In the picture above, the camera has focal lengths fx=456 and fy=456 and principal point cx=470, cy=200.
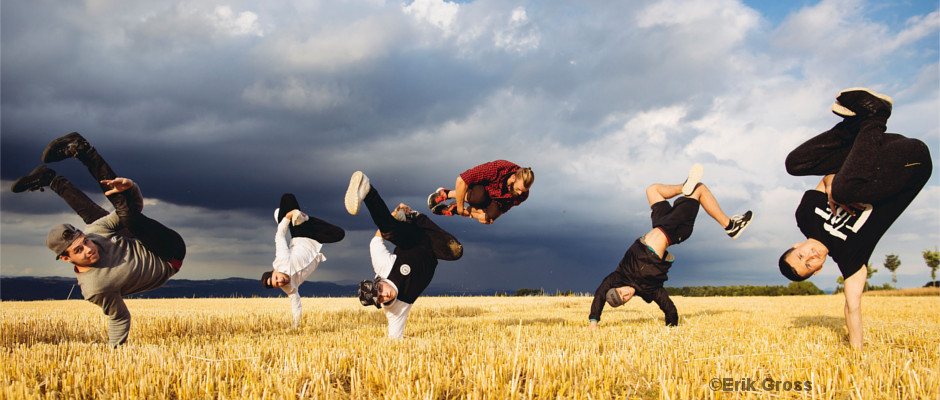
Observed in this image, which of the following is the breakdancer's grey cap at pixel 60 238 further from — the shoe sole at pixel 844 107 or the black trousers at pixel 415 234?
the shoe sole at pixel 844 107

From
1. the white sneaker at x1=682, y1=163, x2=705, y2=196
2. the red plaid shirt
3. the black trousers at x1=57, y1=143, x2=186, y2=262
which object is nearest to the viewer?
the black trousers at x1=57, y1=143, x2=186, y2=262

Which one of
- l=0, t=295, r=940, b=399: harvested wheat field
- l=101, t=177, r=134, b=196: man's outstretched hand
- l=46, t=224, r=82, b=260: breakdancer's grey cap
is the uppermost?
l=101, t=177, r=134, b=196: man's outstretched hand

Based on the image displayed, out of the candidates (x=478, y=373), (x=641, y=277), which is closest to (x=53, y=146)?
(x=478, y=373)

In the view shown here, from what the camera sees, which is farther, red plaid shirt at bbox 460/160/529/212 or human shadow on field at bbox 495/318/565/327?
human shadow on field at bbox 495/318/565/327

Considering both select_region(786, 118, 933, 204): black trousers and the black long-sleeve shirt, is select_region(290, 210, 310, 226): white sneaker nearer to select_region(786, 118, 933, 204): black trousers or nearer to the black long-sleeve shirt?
the black long-sleeve shirt

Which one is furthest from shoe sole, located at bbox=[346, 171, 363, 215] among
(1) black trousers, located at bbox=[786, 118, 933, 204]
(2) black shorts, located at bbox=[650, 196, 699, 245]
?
(1) black trousers, located at bbox=[786, 118, 933, 204]

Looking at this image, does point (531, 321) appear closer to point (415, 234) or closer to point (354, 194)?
point (415, 234)

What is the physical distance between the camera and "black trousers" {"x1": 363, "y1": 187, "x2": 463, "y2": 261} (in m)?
5.99

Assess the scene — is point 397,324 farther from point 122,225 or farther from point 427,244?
point 122,225

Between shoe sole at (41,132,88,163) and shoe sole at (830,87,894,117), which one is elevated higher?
shoe sole at (830,87,894,117)

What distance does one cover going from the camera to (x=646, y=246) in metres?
7.67

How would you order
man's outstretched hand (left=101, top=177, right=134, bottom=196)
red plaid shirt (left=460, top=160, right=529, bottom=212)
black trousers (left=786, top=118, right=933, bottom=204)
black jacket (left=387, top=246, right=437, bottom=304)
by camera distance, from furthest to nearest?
red plaid shirt (left=460, top=160, right=529, bottom=212) < black jacket (left=387, top=246, right=437, bottom=304) < man's outstretched hand (left=101, top=177, right=134, bottom=196) < black trousers (left=786, top=118, right=933, bottom=204)

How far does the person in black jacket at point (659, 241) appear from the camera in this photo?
24.2ft

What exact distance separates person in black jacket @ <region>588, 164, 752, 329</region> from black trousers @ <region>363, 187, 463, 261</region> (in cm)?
286
